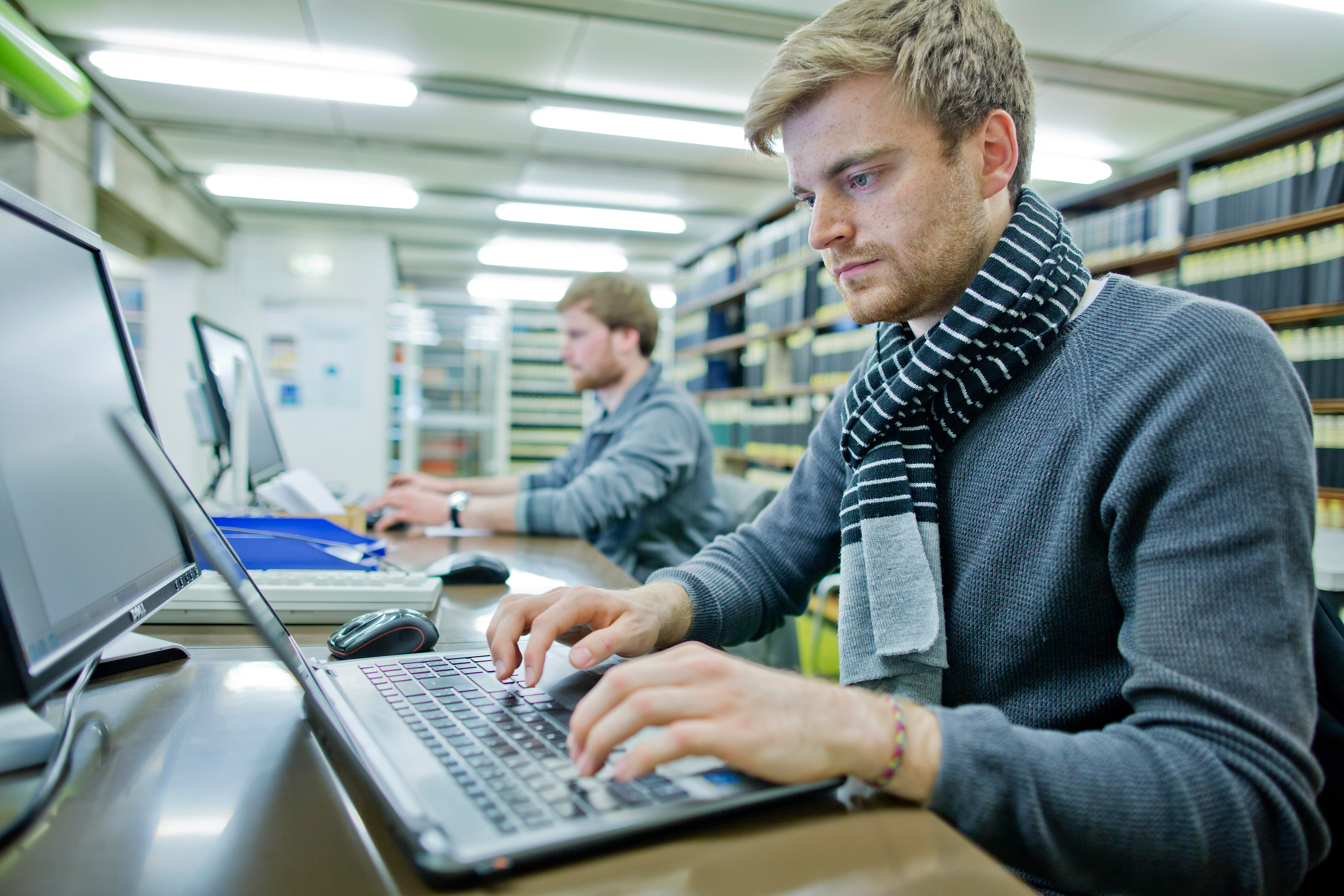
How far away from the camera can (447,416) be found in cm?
768

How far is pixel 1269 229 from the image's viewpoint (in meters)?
2.51

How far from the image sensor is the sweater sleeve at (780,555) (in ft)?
2.92

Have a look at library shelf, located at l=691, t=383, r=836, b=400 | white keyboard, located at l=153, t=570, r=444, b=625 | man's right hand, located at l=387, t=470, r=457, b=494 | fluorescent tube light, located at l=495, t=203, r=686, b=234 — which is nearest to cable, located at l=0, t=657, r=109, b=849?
white keyboard, located at l=153, t=570, r=444, b=625

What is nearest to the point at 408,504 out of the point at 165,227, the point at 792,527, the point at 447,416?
the point at 792,527

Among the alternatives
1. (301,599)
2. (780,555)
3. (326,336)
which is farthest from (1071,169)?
(326,336)

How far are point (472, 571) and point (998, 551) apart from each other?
0.78 m

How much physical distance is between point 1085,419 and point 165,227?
5.72 meters

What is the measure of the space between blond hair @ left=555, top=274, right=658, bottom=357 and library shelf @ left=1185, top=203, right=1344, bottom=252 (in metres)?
1.96

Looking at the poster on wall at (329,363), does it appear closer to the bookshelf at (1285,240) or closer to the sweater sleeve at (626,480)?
the sweater sleeve at (626,480)

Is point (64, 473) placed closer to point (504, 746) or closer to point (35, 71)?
point (504, 746)

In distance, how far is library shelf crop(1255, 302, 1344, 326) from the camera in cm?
237

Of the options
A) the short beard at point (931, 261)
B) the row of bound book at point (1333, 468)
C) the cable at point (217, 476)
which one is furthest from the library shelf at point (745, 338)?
the short beard at point (931, 261)

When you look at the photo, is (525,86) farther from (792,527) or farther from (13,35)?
(792,527)

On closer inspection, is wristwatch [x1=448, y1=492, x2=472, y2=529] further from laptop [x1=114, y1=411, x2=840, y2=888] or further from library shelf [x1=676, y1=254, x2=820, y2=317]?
library shelf [x1=676, y1=254, x2=820, y2=317]
